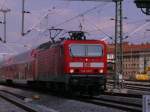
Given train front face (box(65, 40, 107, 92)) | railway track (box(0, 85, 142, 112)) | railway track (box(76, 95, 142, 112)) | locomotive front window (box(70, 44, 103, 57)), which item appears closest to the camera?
railway track (box(76, 95, 142, 112))

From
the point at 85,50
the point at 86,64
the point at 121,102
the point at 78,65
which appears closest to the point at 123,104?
the point at 121,102

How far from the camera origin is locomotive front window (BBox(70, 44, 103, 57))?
100 ft

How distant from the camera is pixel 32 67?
4244cm

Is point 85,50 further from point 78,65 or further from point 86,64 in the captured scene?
point 78,65

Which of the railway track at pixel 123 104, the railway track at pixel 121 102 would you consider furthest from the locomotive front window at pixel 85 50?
→ the railway track at pixel 123 104

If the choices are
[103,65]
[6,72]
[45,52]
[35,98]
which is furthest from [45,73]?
[6,72]

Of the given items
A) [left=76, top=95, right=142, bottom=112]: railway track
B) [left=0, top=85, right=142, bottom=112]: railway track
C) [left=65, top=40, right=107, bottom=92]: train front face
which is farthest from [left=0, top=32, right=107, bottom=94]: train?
[left=76, top=95, right=142, bottom=112]: railway track

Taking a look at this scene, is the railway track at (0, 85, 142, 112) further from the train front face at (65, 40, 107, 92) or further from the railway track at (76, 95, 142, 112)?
the train front face at (65, 40, 107, 92)

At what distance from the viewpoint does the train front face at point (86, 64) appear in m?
29.7

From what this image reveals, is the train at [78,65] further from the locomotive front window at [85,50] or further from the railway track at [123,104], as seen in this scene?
the railway track at [123,104]

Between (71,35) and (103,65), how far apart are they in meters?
3.06

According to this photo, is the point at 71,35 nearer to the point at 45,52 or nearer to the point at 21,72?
the point at 45,52

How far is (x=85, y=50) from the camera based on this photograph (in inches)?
1208

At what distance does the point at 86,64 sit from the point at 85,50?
95 cm
